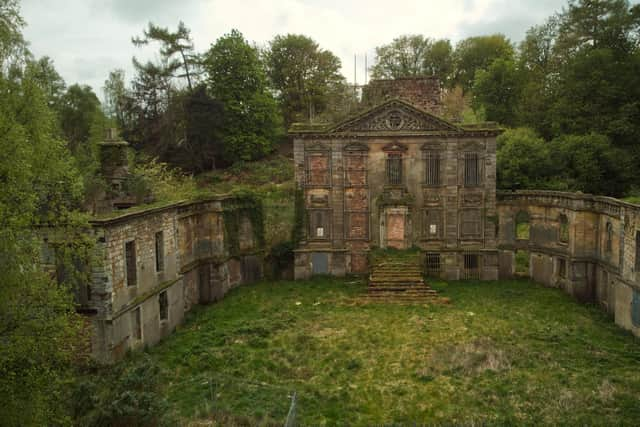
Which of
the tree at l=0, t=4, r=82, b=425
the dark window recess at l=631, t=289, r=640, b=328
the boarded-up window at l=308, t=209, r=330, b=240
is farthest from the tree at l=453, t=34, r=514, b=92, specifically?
the tree at l=0, t=4, r=82, b=425

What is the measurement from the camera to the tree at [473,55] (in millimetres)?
56781

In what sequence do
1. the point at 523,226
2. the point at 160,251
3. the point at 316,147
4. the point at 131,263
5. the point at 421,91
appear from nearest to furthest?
the point at 131,263 < the point at 160,251 < the point at 316,147 < the point at 421,91 < the point at 523,226

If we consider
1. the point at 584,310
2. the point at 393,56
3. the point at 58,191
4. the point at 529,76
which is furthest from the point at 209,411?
the point at 393,56

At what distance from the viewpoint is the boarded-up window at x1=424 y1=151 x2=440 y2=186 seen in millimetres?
30359

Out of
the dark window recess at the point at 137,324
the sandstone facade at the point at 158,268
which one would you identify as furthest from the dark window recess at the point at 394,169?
the dark window recess at the point at 137,324

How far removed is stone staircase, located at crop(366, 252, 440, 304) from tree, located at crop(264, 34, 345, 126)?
28.7m

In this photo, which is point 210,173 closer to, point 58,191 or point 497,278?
point 497,278

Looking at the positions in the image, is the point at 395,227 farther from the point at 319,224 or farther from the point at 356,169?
the point at 319,224

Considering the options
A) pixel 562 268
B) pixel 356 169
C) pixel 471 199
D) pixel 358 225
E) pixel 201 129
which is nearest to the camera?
pixel 562 268

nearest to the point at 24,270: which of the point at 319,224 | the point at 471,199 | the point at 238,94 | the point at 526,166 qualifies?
the point at 319,224

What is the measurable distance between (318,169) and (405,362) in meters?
15.1

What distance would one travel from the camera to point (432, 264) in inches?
1216

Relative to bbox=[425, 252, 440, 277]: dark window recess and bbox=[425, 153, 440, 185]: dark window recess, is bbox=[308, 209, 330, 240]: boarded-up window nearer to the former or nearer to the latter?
bbox=[425, 252, 440, 277]: dark window recess

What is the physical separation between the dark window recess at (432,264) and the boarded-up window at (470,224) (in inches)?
82.5
